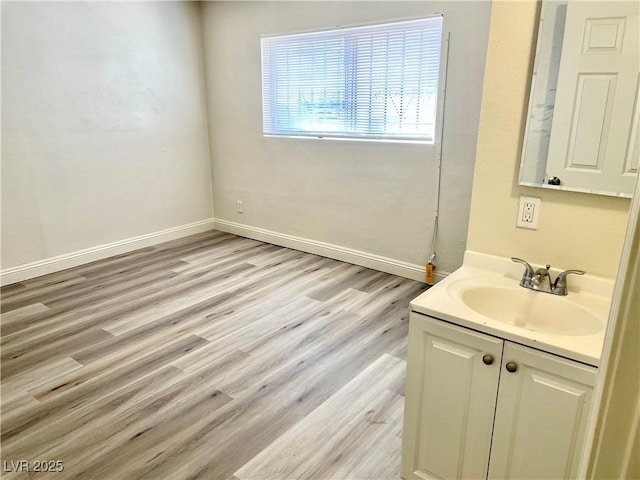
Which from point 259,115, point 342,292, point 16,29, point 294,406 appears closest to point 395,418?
point 294,406

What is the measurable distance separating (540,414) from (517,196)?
780mm

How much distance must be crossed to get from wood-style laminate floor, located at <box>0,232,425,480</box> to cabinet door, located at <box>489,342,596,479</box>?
1.95 feet

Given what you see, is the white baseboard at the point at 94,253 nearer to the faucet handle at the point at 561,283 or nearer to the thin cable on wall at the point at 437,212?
the thin cable on wall at the point at 437,212

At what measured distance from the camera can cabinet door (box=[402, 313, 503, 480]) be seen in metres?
1.40

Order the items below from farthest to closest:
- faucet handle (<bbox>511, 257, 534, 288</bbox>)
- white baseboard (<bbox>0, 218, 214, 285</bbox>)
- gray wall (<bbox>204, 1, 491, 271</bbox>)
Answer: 1. white baseboard (<bbox>0, 218, 214, 285</bbox>)
2. gray wall (<bbox>204, 1, 491, 271</bbox>)
3. faucet handle (<bbox>511, 257, 534, 288</bbox>)

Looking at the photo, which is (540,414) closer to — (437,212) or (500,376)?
(500,376)

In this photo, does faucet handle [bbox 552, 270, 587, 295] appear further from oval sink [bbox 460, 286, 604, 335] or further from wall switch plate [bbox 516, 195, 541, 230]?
wall switch plate [bbox 516, 195, 541, 230]

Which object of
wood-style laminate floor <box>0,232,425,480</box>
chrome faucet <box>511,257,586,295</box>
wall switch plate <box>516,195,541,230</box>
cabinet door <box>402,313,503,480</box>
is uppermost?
wall switch plate <box>516,195,541,230</box>

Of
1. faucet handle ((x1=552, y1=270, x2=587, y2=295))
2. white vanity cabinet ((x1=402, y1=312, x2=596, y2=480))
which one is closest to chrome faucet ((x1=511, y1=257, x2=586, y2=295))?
faucet handle ((x1=552, y1=270, x2=587, y2=295))

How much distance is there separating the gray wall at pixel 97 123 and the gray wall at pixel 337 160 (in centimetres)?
32

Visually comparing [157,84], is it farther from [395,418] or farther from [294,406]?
[395,418]

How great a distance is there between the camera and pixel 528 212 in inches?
65.7

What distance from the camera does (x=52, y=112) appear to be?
3742 millimetres

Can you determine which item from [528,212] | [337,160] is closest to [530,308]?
[528,212]
